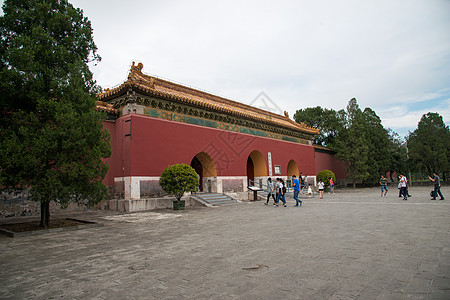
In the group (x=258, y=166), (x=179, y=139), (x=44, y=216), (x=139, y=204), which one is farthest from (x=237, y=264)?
(x=258, y=166)

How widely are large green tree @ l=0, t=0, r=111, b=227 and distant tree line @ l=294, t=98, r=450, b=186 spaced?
2282 centimetres

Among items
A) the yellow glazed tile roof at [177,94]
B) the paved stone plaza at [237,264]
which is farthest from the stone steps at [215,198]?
the paved stone plaza at [237,264]

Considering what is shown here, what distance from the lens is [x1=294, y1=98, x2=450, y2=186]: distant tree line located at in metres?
24.6

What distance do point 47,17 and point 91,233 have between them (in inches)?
222

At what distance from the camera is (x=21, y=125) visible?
6383mm

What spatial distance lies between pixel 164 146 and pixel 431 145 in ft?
88.2

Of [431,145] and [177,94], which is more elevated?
[177,94]

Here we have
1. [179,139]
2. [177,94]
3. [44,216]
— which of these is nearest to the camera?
[44,216]

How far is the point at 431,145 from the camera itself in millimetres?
26391

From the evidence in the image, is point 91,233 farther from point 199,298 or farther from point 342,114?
point 342,114

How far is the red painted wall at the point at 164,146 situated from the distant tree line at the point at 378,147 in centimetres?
1240

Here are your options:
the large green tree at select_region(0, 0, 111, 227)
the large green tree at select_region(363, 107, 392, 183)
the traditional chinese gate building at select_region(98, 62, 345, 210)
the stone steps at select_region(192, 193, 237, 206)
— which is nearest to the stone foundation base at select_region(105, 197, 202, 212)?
the traditional chinese gate building at select_region(98, 62, 345, 210)

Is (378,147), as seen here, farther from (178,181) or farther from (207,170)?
(178,181)

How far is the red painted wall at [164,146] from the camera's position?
11258 mm
